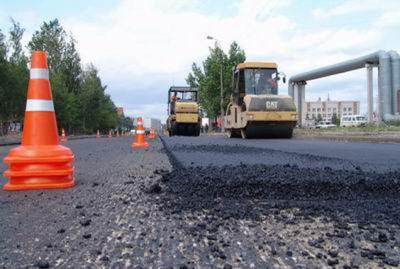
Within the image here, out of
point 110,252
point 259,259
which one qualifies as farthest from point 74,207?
point 259,259

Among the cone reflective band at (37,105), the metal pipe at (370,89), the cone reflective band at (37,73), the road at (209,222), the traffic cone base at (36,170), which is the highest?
the metal pipe at (370,89)

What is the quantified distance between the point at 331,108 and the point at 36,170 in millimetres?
184596

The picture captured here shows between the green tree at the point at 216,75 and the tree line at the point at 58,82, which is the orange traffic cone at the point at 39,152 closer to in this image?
the tree line at the point at 58,82

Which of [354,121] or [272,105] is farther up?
[272,105]

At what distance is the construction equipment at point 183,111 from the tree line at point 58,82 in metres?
12.8

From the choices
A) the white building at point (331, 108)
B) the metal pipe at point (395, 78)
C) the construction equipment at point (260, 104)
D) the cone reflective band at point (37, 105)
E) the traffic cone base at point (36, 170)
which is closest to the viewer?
the traffic cone base at point (36, 170)

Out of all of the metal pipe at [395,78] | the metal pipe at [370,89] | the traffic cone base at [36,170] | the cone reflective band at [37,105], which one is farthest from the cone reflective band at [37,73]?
the metal pipe at [370,89]

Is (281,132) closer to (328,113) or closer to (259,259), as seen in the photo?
(259,259)

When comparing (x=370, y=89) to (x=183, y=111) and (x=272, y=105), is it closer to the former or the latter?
(x=183, y=111)

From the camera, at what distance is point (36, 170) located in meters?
5.05

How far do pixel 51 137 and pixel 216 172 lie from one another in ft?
6.04

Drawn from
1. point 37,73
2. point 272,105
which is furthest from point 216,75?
point 37,73

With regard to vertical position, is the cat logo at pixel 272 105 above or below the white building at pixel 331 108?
below

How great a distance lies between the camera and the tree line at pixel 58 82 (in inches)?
1606
